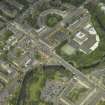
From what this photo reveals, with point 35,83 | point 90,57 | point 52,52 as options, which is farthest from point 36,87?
point 90,57

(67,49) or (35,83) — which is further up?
(67,49)

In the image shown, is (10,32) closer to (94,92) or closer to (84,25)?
(84,25)

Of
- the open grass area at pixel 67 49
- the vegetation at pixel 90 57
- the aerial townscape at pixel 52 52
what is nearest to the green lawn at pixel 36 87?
the aerial townscape at pixel 52 52

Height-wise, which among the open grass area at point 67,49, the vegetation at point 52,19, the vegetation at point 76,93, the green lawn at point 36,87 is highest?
the vegetation at point 52,19

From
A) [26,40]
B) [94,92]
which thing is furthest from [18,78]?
[94,92]

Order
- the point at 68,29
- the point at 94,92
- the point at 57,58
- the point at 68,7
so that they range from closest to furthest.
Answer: the point at 94,92 → the point at 57,58 → the point at 68,29 → the point at 68,7

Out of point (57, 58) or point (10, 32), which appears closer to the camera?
point (57, 58)

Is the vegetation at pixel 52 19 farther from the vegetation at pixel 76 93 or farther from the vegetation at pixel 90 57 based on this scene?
the vegetation at pixel 76 93

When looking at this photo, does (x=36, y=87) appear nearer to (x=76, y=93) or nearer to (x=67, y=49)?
(x=76, y=93)
